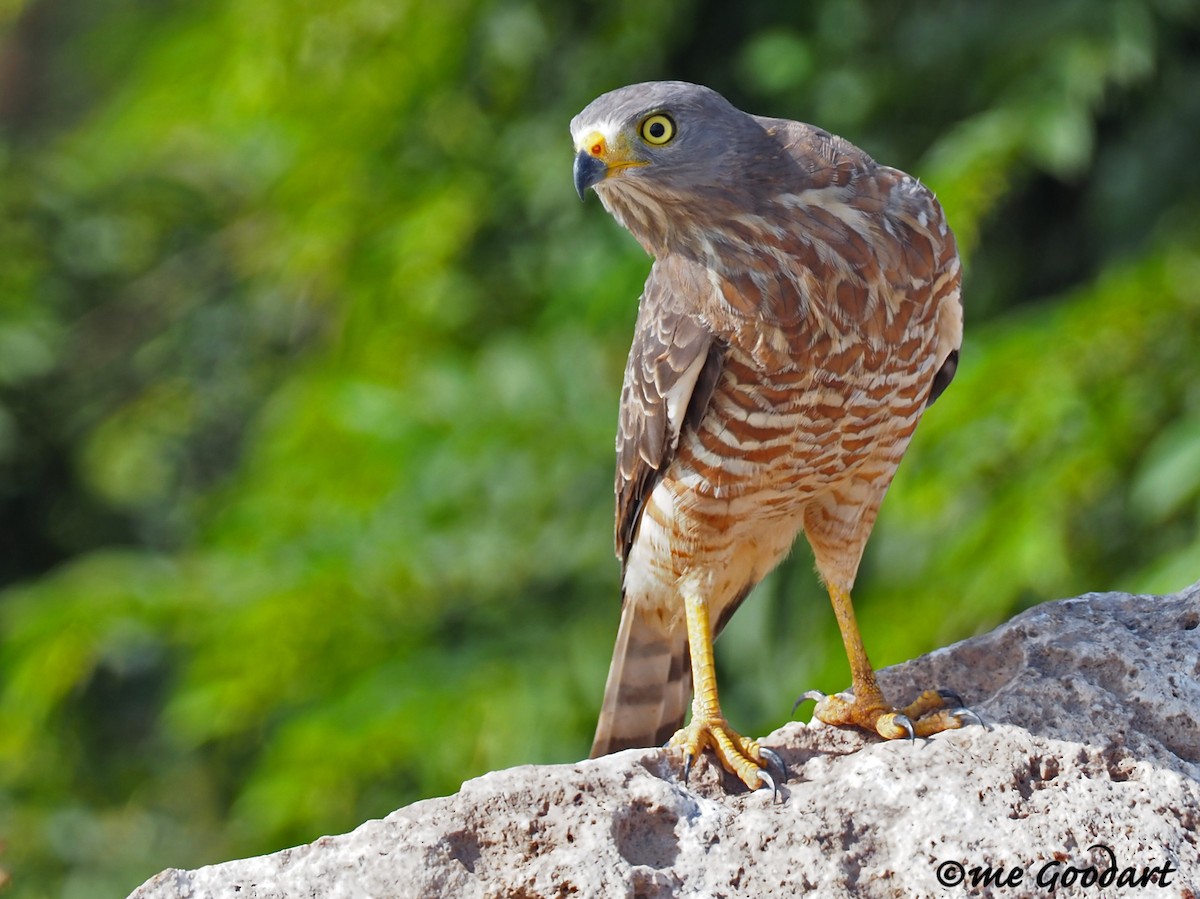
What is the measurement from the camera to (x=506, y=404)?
5730mm

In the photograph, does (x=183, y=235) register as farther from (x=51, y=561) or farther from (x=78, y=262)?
(x=51, y=561)

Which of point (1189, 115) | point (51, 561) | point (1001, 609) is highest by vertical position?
point (51, 561)

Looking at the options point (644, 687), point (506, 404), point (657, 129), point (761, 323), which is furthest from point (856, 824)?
point (506, 404)

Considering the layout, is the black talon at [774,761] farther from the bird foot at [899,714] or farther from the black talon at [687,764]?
the bird foot at [899,714]

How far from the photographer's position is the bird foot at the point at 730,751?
109 inches

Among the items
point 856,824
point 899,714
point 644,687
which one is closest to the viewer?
point 856,824

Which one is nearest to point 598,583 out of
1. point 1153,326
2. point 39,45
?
point 1153,326

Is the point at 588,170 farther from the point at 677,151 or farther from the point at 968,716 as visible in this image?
the point at 968,716

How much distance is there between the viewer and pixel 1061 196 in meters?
5.71

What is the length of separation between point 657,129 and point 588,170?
6.7 inches

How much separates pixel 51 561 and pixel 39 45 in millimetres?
4725

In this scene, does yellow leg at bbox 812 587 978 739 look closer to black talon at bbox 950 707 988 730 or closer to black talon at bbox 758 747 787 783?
black talon at bbox 950 707 988 730

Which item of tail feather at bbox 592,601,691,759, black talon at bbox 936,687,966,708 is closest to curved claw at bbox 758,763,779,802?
black talon at bbox 936,687,966,708

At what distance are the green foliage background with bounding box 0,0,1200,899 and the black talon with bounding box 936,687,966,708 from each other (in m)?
1.09
